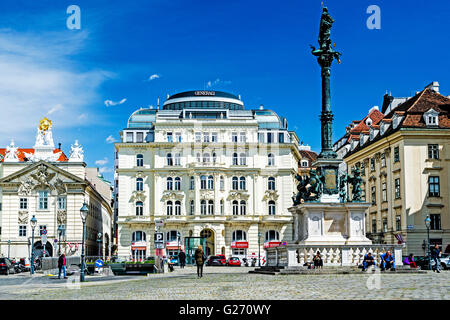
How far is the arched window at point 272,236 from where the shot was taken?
3302 inches

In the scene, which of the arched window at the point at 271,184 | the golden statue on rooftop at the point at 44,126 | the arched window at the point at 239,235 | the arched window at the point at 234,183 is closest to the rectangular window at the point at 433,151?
the arched window at the point at 271,184

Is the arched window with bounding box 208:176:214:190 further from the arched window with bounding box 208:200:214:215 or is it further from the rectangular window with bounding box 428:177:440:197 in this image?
the rectangular window with bounding box 428:177:440:197

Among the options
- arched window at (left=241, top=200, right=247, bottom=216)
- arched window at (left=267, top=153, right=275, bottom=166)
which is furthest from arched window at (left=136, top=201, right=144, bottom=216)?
arched window at (left=267, top=153, right=275, bottom=166)

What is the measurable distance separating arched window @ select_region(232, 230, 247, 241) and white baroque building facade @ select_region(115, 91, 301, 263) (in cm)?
13

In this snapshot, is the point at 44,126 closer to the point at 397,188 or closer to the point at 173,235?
the point at 173,235

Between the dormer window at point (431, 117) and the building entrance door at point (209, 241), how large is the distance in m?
31.3

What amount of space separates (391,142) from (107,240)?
68794mm

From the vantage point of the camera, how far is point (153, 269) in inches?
1742

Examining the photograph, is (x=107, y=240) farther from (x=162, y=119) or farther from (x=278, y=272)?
(x=278, y=272)

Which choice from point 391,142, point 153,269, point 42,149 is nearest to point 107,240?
point 42,149

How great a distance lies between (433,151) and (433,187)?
357 centimetres

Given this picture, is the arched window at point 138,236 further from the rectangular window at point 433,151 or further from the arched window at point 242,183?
the rectangular window at point 433,151

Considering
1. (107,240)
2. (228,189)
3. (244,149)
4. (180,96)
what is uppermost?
(180,96)
